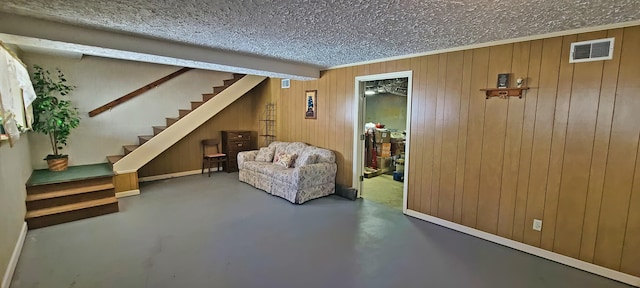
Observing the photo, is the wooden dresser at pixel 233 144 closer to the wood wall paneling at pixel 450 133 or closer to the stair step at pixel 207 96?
the stair step at pixel 207 96

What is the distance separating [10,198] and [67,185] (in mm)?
1229

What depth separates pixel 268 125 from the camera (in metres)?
6.54

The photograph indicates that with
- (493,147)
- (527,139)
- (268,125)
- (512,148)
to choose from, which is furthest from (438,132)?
(268,125)

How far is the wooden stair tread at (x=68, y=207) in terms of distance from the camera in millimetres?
3371

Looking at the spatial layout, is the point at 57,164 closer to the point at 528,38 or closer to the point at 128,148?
the point at 128,148

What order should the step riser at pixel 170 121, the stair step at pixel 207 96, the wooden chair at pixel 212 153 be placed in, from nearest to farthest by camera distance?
the step riser at pixel 170 121, the stair step at pixel 207 96, the wooden chair at pixel 212 153

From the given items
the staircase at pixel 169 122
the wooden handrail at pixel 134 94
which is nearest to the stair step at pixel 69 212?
the staircase at pixel 169 122

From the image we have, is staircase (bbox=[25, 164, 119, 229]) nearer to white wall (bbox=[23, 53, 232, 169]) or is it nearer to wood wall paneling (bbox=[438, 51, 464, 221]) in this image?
white wall (bbox=[23, 53, 232, 169])

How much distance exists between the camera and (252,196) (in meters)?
4.63

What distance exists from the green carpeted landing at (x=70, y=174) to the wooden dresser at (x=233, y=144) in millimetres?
2228

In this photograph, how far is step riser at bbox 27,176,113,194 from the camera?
11.6ft

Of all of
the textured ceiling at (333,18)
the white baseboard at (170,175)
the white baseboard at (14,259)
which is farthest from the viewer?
the white baseboard at (170,175)

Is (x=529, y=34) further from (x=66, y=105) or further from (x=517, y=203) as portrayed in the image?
(x=66, y=105)

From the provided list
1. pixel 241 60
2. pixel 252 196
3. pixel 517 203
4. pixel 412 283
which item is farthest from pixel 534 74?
pixel 252 196
